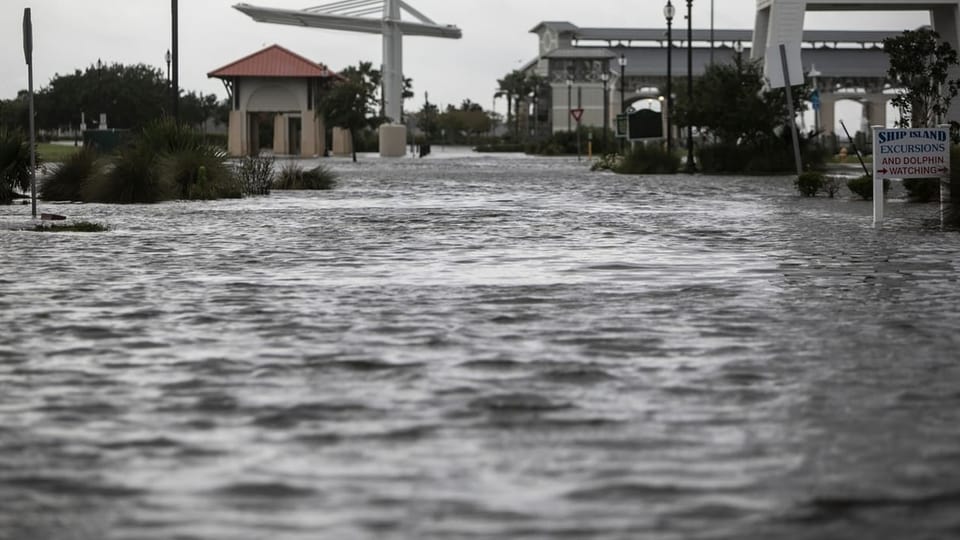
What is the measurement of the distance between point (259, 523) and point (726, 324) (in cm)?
581

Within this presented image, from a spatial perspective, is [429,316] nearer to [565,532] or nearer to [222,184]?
[565,532]

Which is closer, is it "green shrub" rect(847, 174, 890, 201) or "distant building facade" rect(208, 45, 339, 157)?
"green shrub" rect(847, 174, 890, 201)

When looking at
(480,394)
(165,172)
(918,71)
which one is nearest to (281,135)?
(918,71)

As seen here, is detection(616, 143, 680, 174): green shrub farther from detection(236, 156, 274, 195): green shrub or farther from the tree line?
the tree line

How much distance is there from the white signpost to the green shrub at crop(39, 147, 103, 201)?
1561 cm

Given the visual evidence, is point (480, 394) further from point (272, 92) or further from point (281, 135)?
point (281, 135)

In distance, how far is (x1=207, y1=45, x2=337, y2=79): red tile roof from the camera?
104 meters

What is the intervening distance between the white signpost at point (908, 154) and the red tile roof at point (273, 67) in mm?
83241

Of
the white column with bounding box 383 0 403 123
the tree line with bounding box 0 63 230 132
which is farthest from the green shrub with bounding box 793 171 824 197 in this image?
the tree line with bounding box 0 63 230 132

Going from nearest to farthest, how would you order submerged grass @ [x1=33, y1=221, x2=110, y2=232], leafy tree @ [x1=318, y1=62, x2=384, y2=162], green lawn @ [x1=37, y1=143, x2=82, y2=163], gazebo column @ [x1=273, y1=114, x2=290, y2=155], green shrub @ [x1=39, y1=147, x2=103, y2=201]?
submerged grass @ [x1=33, y1=221, x2=110, y2=232] → green shrub @ [x1=39, y1=147, x2=103, y2=201] → green lawn @ [x1=37, y1=143, x2=82, y2=163] → leafy tree @ [x1=318, y1=62, x2=384, y2=162] → gazebo column @ [x1=273, y1=114, x2=290, y2=155]

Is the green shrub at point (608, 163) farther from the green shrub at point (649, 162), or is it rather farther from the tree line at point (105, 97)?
the tree line at point (105, 97)

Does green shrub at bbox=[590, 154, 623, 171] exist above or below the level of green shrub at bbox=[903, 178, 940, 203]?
above

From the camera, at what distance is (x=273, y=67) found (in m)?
105

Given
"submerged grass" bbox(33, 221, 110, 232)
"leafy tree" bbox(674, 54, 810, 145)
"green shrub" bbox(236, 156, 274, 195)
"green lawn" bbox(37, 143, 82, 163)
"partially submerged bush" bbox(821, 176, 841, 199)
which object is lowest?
"submerged grass" bbox(33, 221, 110, 232)
